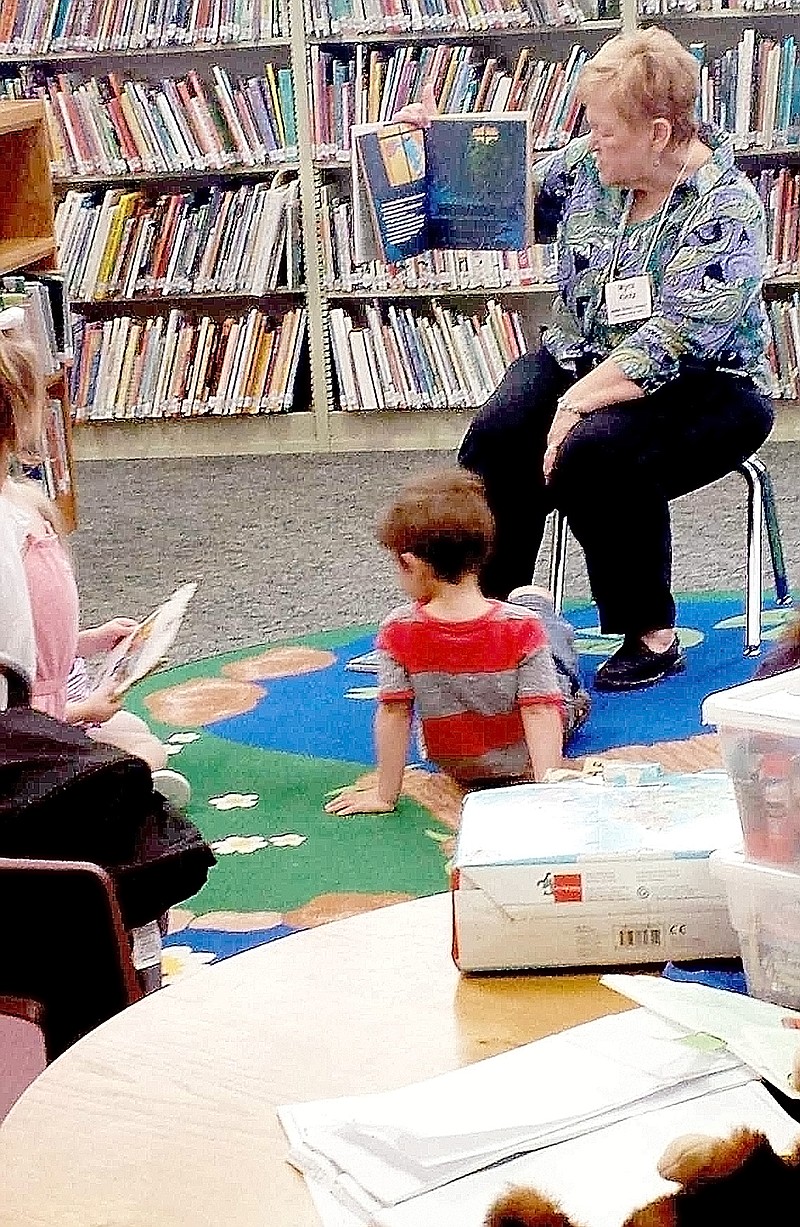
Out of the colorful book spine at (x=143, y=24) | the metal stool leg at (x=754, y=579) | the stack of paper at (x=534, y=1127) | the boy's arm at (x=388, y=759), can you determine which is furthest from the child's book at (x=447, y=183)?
the stack of paper at (x=534, y=1127)

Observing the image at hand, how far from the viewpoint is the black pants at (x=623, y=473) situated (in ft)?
11.3

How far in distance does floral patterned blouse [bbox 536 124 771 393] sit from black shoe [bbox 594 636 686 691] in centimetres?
53

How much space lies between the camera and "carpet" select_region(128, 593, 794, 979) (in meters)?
2.51

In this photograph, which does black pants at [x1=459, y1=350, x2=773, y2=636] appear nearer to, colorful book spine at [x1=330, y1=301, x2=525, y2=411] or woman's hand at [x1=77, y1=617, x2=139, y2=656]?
woman's hand at [x1=77, y1=617, x2=139, y2=656]

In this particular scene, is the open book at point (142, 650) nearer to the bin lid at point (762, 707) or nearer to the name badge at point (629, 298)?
the name badge at point (629, 298)

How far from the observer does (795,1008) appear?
1125 millimetres

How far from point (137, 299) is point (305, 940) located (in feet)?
15.5

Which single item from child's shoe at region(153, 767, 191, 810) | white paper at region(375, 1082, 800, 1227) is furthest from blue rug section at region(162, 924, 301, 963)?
white paper at region(375, 1082, 800, 1227)

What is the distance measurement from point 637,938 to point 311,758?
193cm

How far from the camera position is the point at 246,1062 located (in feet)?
3.70

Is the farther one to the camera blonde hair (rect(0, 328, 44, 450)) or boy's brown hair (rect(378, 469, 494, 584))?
boy's brown hair (rect(378, 469, 494, 584))

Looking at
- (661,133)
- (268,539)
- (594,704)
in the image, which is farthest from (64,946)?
(268,539)

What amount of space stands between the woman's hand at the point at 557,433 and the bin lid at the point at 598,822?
209 centimetres

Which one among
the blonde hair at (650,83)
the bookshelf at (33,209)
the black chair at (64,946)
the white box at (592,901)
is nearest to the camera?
the white box at (592,901)
